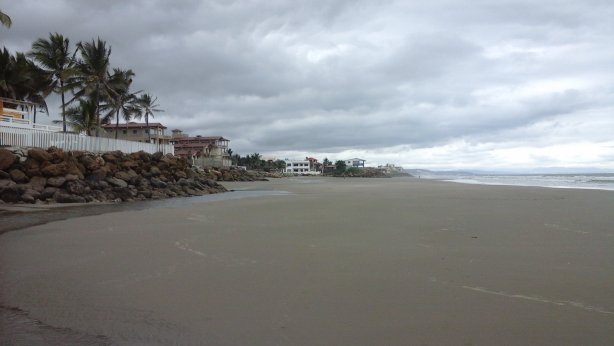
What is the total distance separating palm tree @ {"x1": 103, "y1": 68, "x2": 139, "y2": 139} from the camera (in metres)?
36.8

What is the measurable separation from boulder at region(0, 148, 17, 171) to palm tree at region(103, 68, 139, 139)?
20170 mm

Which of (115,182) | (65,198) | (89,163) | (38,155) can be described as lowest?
(65,198)

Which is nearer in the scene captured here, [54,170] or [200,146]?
[54,170]

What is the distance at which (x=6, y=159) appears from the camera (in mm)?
17594

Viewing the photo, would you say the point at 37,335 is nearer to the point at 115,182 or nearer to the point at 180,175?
the point at 115,182

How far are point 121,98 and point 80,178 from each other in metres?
28.2

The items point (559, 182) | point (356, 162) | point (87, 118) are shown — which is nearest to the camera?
point (87, 118)

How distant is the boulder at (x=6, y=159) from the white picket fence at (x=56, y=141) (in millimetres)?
2440

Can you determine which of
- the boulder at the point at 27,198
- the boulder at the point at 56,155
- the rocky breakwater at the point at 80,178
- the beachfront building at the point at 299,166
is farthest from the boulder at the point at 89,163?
the beachfront building at the point at 299,166

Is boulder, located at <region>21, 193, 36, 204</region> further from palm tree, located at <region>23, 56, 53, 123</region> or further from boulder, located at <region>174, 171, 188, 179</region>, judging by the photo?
palm tree, located at <region>23, 56, 53, 123</region>

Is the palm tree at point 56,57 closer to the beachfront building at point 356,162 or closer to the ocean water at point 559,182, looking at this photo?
the ocean water at point 559,182

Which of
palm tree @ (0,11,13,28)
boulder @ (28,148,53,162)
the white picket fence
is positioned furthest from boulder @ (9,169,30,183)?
palm tree @ (0,11,13,28)

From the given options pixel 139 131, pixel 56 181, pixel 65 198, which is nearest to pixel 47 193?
pixel 65 198

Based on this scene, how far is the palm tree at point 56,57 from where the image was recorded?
32.4 m
